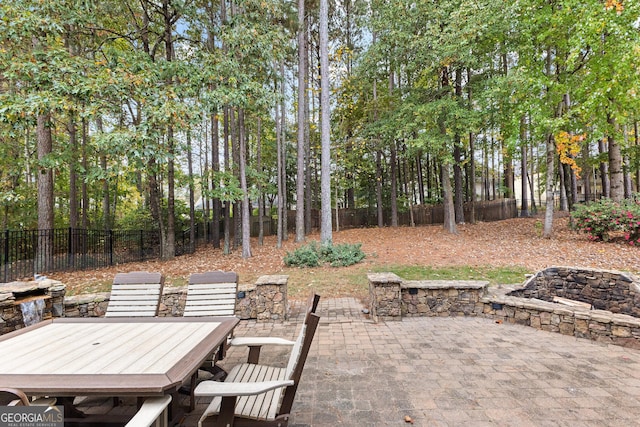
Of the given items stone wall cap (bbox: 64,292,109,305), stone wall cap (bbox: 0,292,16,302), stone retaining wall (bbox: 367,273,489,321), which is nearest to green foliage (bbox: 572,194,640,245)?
stone retaining wall (bbox: 367,273,489,321)

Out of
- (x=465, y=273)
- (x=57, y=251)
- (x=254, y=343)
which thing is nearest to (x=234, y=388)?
(x=254, y=343)

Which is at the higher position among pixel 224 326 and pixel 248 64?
pixel 248 64

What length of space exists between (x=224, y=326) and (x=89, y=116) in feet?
20.8

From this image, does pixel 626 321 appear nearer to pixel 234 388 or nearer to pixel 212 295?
pixel 234 388

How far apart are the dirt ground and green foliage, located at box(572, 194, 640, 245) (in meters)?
0.33

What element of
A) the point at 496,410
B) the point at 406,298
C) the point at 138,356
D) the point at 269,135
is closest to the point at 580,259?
the point at 406,298

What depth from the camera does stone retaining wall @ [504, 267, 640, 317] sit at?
15.1ft

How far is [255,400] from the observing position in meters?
1.93

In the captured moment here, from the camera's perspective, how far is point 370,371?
114 inches

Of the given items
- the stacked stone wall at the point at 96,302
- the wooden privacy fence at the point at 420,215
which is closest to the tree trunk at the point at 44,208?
the stacked stone wall at the point at 96,302

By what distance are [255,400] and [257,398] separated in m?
0.03

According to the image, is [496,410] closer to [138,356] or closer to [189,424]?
[189,424]

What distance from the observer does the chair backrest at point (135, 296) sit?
10.7 ft

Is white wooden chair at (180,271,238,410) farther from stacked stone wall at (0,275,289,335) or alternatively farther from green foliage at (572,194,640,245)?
green foliage at (572,194,640,245)
